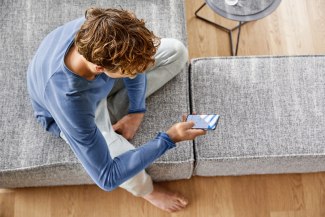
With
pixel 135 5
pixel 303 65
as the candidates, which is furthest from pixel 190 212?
pixel 135 5

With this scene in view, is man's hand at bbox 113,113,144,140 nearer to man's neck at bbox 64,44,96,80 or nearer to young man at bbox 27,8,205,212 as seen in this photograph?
young man at bbox 27,8,205,212

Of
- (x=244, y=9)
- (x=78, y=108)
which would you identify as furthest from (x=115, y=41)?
(x=244, y=9)

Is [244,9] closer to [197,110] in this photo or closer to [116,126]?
[197,110]

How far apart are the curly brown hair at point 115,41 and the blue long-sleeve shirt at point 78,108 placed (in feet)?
0.47

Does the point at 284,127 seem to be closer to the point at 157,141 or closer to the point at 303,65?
the point at 303,65

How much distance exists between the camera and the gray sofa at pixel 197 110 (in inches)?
53.1

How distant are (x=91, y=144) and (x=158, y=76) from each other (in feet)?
1.42

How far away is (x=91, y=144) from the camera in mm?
1080

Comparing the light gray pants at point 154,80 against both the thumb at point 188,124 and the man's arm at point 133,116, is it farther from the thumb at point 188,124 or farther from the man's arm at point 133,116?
the thumb at point 188,124

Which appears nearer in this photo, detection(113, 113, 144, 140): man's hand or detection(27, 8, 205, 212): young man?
detection(27, 8, 205, 212): young man

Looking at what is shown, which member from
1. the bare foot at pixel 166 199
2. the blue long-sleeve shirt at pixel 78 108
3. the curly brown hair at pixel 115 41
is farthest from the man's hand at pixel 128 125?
the curly brown hair at pixel 115 41

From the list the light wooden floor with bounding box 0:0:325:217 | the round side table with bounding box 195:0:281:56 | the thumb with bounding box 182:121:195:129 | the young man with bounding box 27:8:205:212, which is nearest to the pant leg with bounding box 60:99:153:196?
the young man with bounding box 27:8:205:212

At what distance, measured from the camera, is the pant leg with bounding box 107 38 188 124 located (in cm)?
141

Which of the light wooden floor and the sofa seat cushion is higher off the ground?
the sofa seat cushion
